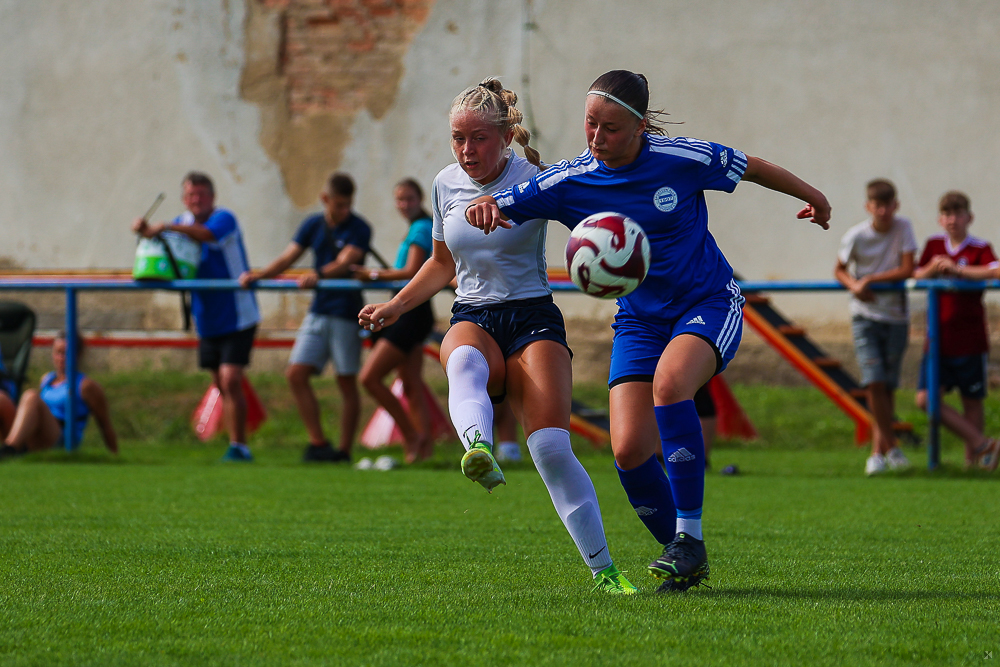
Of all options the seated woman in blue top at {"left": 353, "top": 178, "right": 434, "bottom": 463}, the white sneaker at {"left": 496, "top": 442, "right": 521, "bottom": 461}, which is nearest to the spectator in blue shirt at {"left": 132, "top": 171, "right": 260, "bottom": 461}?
the seated woman in blue top at {"left": 353, "top": 178, "right": 434, "bottom": 463}

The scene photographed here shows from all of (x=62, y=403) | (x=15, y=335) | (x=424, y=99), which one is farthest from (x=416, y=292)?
(x=424, y=99)

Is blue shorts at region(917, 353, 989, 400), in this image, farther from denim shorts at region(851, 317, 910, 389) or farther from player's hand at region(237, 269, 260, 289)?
player's hand at region(237, 269, 260, 289)

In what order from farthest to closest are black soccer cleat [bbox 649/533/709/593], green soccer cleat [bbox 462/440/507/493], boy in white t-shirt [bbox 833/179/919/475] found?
boy in white t-shirt [bbox 833/179/919/475]
black soccer cleat [bbox 649/533/709/593]
green soccer cleat [bbox 462/440/507/493]

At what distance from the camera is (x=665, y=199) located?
388 centimetres

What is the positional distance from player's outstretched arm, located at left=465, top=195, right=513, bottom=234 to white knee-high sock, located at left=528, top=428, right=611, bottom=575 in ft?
2.19

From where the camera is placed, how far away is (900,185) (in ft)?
46.7

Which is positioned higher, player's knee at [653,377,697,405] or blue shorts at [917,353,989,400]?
player's knee at [653,377,697,405]

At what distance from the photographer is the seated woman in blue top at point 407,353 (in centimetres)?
875

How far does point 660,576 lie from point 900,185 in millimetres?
11685

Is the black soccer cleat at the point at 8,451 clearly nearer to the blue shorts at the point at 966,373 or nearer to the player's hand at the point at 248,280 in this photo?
the player's hand at the point at 248,280

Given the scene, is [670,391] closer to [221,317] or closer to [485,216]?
[485,216]

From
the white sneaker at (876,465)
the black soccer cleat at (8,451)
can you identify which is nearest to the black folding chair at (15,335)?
the black soccer cleat at (8,451)

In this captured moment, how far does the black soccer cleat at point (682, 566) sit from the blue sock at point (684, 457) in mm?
52

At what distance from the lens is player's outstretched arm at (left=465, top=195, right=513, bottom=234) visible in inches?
148
